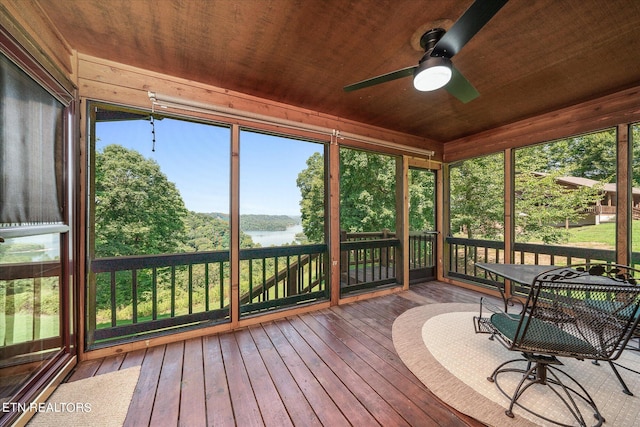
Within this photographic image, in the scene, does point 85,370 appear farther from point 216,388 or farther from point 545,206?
point 545,206

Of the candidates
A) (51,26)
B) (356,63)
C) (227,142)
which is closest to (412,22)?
(356,63)

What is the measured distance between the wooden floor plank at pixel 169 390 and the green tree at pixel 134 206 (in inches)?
90.9

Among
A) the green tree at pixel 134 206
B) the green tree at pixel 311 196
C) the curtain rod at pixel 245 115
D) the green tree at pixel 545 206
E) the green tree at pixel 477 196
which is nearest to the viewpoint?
the curtain rod at pixel 245 115

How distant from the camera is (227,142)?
268cm

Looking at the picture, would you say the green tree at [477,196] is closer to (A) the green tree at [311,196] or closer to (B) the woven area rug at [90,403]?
(A) the green tree at [311,196]

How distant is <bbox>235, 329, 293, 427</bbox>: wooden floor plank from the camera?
143 cm

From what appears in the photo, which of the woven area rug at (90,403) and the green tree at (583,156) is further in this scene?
the green tree at (583,156)

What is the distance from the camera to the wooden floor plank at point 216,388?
1.43 metres

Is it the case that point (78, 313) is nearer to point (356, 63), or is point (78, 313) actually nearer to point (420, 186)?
point (356, 63)

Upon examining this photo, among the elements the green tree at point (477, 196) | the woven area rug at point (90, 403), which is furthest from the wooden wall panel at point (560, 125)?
the woven area rug at point (90, 403)

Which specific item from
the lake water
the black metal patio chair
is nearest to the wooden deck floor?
the black metal patio chair

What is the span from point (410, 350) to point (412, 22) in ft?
8.79

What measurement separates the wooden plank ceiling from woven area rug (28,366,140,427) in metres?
2.61

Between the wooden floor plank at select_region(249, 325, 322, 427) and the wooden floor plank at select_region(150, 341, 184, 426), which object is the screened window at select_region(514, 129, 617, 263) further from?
the wooden floor plank at select_region(150, 341, 184, 426)
